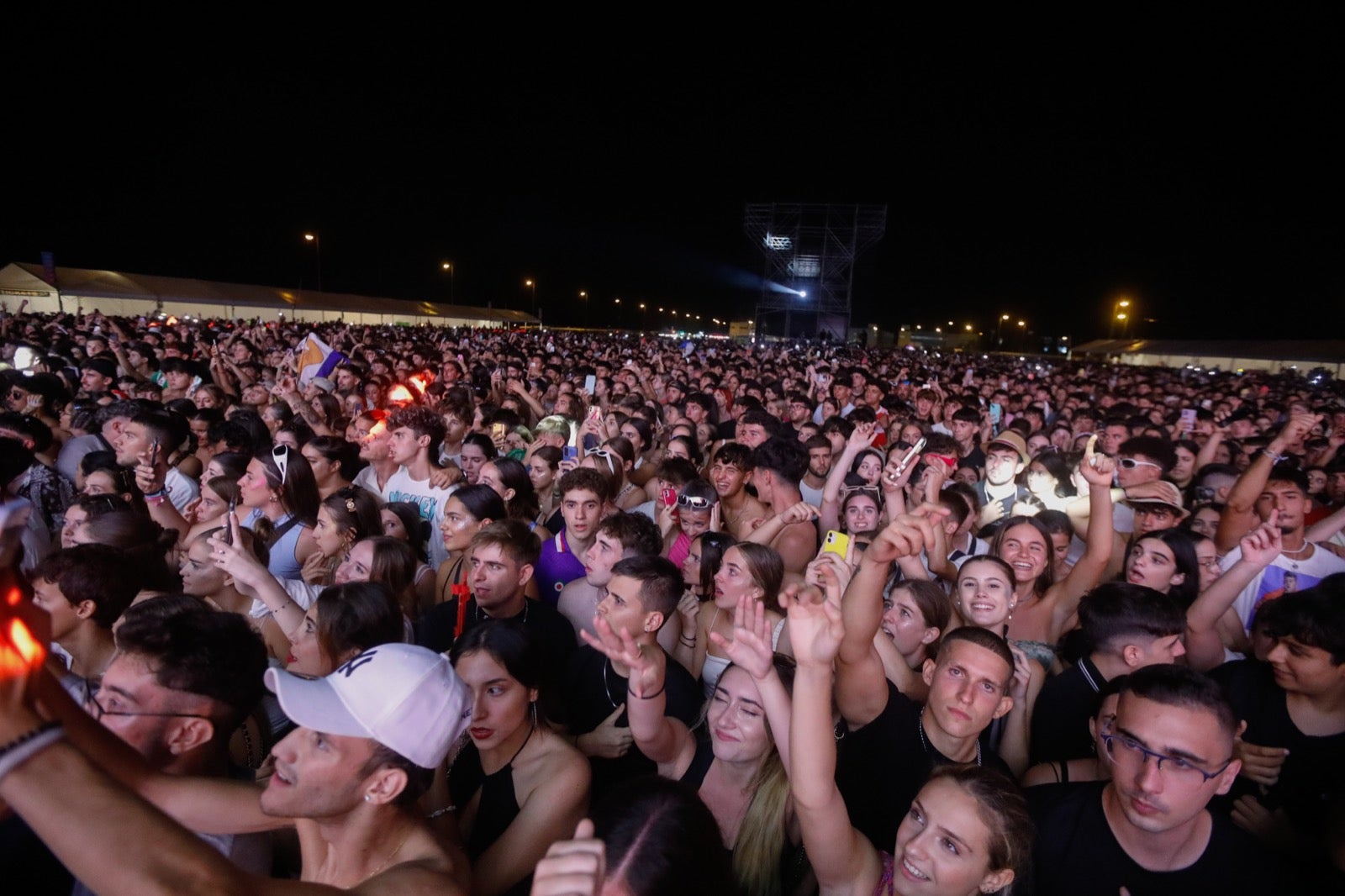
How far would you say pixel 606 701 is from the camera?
10.2ft

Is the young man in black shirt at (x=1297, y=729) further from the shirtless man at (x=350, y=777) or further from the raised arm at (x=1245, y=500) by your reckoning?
the shirtless man at (x=350, y=777)

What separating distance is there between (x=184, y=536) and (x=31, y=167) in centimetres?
6189

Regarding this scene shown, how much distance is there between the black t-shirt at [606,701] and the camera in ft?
9.45

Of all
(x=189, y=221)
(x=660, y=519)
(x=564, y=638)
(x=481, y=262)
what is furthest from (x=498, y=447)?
(x=481, y=262)

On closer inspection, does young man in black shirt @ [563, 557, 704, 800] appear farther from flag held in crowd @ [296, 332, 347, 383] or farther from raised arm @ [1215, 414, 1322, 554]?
flag held in crowd @ [296, 332, 347, 383]

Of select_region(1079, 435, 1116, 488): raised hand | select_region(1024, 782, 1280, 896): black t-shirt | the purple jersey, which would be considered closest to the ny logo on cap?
select_region(1024, 782, 1280, 896): black t-shirt

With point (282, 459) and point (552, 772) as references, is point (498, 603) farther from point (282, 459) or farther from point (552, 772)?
point (282, 459)

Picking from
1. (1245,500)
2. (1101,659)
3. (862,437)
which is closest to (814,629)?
(1101,659)

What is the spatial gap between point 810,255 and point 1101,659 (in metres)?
48.1

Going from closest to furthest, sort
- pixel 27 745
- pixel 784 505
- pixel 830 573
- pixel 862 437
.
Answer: pixel 27 745 → pixel 830 573 → pixel 862 437 → pixel 784 505

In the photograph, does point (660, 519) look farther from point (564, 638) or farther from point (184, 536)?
point (184, 536)

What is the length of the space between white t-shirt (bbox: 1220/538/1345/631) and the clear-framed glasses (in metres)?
5.86

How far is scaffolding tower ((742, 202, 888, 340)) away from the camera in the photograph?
148ft

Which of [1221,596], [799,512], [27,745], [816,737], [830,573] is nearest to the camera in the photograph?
[27,745]
